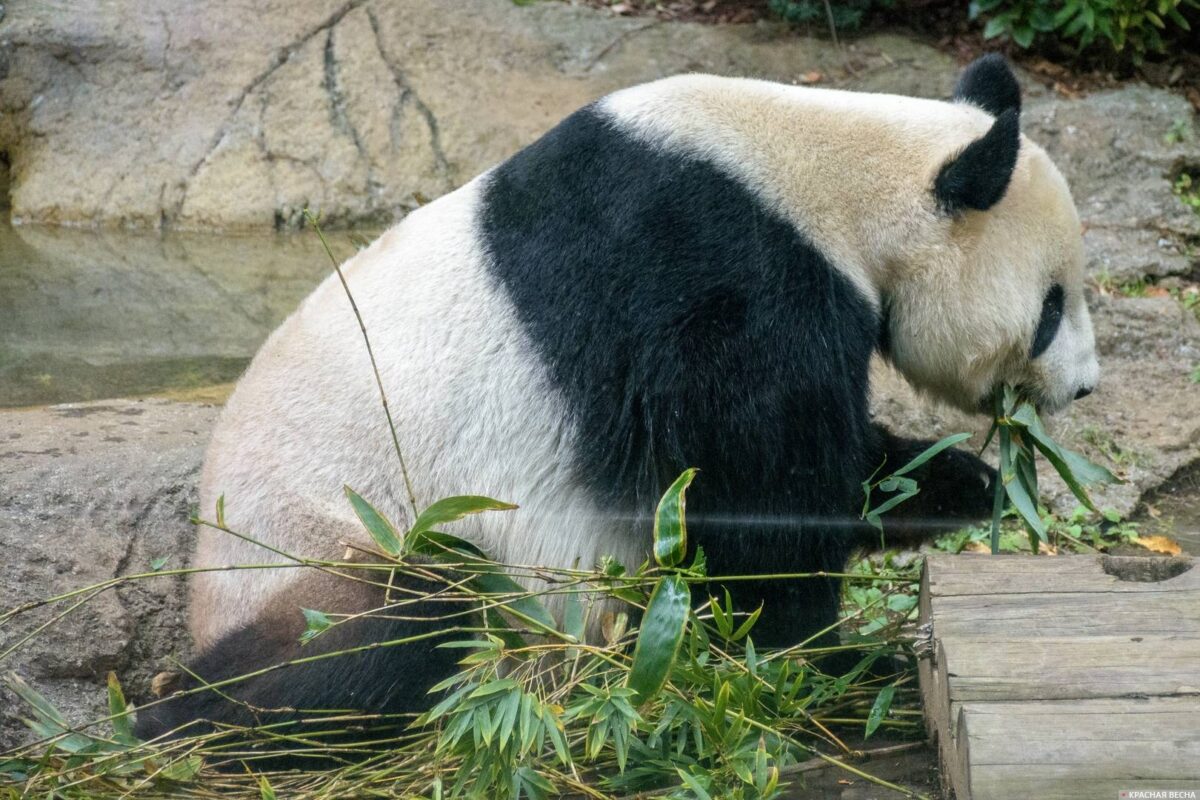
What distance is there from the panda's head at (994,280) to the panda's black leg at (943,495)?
0.26 metres

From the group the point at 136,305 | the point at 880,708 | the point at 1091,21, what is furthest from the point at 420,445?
the point at 1091,21

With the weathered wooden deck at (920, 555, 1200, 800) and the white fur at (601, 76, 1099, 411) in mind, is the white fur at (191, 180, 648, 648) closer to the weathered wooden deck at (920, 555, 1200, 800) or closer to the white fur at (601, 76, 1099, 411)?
the white fur at (601, 76, 1099, 411)

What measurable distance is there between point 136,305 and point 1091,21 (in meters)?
6.02

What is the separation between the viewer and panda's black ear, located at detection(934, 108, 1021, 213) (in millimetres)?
3020

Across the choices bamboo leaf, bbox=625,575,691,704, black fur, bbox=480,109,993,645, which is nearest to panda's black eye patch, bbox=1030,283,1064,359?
black fur, bbox=480,109,993,645

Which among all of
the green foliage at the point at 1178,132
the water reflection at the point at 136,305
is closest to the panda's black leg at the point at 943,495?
the water reflection at the point at 136,305

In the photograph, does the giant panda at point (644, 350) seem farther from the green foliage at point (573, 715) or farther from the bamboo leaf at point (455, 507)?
the bamboo leaf at point (455, 507)

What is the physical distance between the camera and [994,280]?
326 centimetres

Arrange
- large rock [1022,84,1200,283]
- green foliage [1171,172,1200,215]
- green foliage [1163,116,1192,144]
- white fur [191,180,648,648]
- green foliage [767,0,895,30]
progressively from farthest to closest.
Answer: green foliage [767,0,895,30] < green foliage [1163,116,1192,144] < green foliage [1171,172,1200,215] < large rock [1022,84,1200,283] < white fur [191,180,648,648]

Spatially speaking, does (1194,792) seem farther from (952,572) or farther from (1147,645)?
(952,572)

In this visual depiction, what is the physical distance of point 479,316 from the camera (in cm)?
321

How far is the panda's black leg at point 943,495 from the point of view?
12.4ft

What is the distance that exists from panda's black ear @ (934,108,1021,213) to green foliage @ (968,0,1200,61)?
5510mm

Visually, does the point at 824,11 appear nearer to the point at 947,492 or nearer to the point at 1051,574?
the point at 947,492
